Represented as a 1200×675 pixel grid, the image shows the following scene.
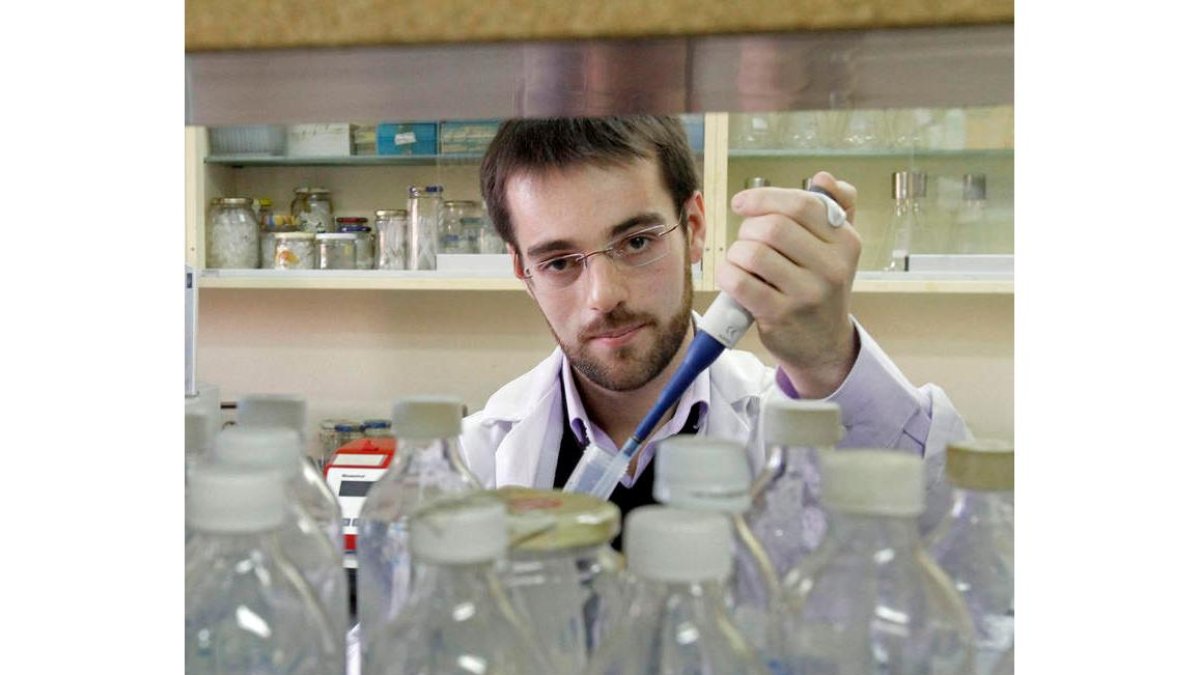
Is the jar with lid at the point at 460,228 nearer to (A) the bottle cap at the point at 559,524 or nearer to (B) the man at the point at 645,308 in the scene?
(B) the man at the point at 645,308

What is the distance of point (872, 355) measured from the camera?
705 millimetres

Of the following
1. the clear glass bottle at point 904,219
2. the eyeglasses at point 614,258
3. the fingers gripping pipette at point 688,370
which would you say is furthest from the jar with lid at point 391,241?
the fingers gripping pipette at point 688,370

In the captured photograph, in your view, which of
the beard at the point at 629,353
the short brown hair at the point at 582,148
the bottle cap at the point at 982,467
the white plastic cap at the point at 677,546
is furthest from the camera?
the short brown hair at the point at 582,148

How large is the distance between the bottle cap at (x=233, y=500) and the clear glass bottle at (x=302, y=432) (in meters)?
0.12

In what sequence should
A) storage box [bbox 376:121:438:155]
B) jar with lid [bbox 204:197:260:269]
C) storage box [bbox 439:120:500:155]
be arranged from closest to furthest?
storage box [bbox 439:120:500:155] < storage box [bbox 376:121:438:155] < jar with lid [bbox 204:197:260:269]

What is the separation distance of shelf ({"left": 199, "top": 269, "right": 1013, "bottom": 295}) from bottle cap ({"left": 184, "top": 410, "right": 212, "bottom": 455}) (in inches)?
54.5

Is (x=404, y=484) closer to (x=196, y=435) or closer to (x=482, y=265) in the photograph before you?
(x=196, y=435)

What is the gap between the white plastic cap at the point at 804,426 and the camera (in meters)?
0.44

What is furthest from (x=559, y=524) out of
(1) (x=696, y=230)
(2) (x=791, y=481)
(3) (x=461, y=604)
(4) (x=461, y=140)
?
(4) (x=461, y=140)

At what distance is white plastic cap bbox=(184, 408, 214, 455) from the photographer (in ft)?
1.51

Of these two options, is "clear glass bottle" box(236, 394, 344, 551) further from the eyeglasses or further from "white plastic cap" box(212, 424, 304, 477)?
the eyeglasses

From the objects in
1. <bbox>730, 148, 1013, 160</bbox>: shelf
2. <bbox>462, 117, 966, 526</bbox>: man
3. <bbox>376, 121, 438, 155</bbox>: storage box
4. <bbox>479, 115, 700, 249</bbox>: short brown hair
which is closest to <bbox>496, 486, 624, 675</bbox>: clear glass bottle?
<bbox>462, 117, 966, 526</bbox>: man
